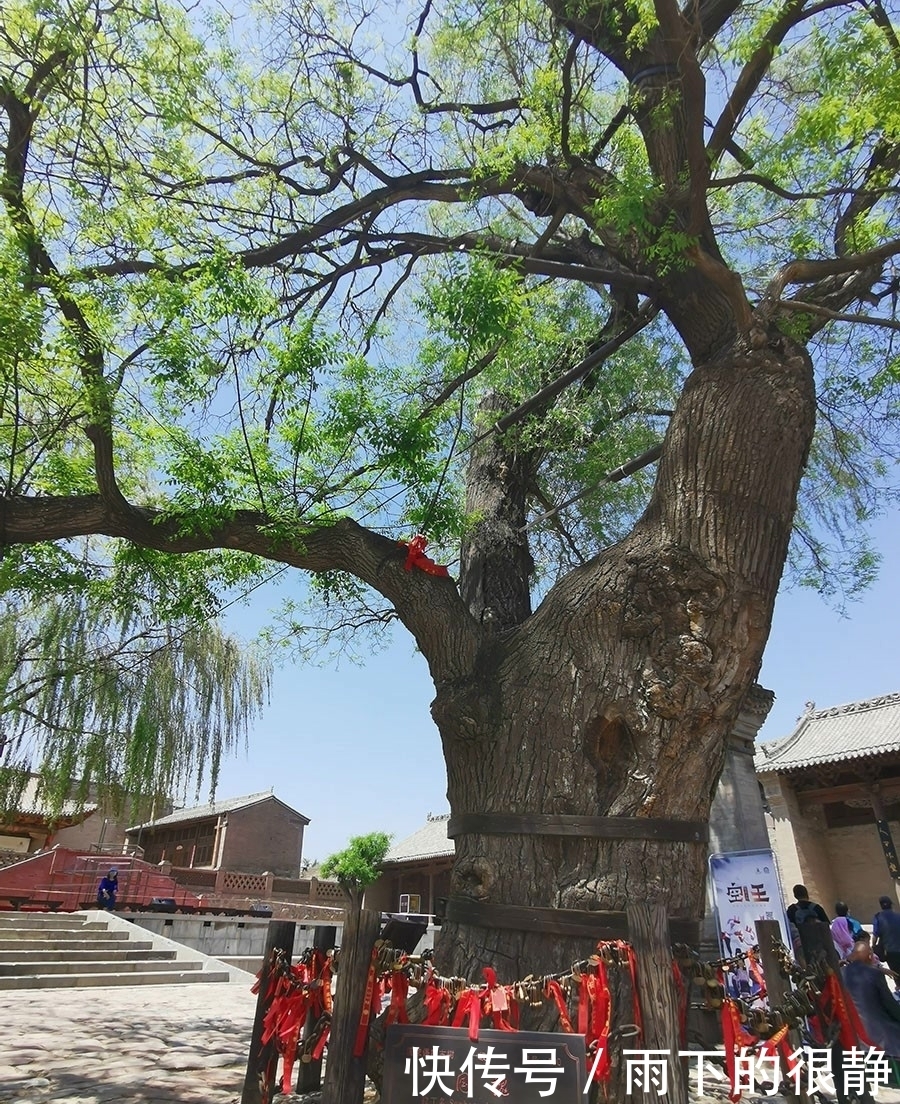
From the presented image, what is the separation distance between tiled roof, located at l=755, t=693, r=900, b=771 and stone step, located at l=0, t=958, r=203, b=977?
11754 mm

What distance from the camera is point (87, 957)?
33.0 ft

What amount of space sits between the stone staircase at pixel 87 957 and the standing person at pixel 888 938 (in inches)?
320

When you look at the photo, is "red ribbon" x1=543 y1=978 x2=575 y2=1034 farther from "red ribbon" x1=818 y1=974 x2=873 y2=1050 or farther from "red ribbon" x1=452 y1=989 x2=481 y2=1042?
"red ribbon" x1=818 y1=974 x2=873 y2=1050

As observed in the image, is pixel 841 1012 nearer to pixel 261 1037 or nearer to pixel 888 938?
pixel 261 1037

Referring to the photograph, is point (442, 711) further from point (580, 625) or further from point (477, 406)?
point (477, 406)

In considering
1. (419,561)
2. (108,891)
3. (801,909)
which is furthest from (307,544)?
(108,891)

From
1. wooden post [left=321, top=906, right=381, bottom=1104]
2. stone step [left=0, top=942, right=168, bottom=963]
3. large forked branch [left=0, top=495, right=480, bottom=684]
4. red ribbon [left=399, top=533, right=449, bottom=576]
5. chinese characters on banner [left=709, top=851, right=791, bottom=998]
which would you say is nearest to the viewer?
wooden post [left=321, top=906, right=381, bottom=1104]

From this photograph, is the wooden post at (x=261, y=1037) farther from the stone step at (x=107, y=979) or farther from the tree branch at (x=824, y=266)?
the stone step at (x=107, y=979)

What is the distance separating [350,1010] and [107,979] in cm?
826

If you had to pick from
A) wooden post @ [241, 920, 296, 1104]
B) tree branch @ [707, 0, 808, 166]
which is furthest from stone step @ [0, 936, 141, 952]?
tree branch @ [707, 0, 808, 166]

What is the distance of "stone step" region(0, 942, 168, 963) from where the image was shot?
948cm

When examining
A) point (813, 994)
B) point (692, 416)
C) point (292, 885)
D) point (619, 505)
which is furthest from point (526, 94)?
point (292, 885)

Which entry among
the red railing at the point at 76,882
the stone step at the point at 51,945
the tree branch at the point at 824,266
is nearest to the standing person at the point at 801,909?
the tree branch at the point at 824,266

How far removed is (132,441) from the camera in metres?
5.12
